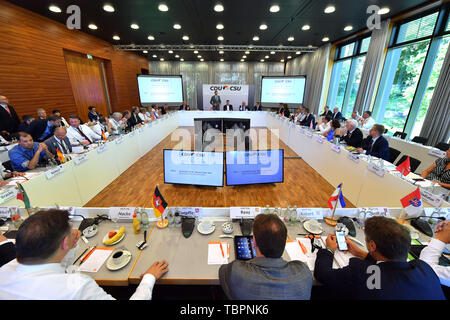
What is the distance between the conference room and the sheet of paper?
0.04ft

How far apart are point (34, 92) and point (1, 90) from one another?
75cm

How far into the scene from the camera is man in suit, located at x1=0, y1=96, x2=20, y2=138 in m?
4.16

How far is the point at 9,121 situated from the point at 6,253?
4.77 metres

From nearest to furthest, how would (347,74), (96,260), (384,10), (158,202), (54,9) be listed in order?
(96,260) < (158,202) < (54,9) < (384,10) < (347,74)

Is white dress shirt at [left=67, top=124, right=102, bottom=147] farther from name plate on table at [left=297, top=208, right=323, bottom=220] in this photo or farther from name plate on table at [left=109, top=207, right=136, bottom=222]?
name plate on table at [left=297, top=208, right=323, bottom=220]

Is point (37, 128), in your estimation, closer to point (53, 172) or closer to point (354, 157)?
point (53, 172)

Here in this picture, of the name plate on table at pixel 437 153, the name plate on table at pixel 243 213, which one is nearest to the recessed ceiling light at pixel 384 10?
the name plate on table at pixel 437 153

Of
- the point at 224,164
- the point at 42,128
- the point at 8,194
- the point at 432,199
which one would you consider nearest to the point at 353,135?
the point at 432,199

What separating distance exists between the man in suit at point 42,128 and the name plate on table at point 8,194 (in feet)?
8.99

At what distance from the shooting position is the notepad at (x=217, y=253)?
1440mm

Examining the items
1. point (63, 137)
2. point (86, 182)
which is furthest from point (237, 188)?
point (63, 137)

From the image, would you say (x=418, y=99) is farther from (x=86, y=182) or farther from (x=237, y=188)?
(x=86, y=182)

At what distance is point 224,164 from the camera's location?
3.21 m
